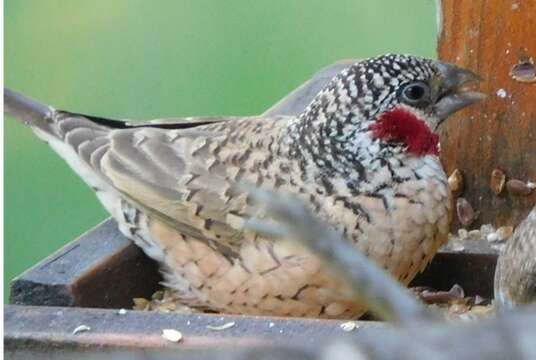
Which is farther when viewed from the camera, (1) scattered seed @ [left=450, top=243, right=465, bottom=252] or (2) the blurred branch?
(1) scattered seed @ [left=450, top=243, right=465, bottom=252]

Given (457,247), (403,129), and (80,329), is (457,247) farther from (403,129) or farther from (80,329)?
(80,329)

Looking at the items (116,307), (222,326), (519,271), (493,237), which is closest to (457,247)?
(493,237)

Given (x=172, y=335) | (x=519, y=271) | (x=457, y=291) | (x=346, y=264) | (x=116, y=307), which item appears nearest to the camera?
(x=346, y=264)

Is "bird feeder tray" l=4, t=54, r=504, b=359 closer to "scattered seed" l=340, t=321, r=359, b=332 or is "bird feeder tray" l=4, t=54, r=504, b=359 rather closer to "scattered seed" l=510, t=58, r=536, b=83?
"scattered seed" l=340, t=321, r=359, b=332

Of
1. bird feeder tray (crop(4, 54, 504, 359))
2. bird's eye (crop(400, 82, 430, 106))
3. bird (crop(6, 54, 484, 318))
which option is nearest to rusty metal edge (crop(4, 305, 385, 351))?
bird feeder tray (crop(4, 54, 504, 359))

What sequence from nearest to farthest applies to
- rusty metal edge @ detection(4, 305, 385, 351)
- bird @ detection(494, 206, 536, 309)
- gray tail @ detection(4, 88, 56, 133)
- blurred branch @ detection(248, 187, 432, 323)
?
blurred branch @ detection(248, 187, 432, 323) < rusty metal edge @ detection(4, 305, 385, 351) < bird @ detection(494, 206, 536, 309) < gray tail @ detection(4, 88, 56, 133)

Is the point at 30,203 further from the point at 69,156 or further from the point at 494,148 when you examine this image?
the point at 494,148

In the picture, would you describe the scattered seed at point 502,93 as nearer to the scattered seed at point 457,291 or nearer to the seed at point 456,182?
the seed at point 456,182

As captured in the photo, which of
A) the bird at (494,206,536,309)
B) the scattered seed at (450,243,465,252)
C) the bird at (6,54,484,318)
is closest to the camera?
the bird at (494,206,536,309)
